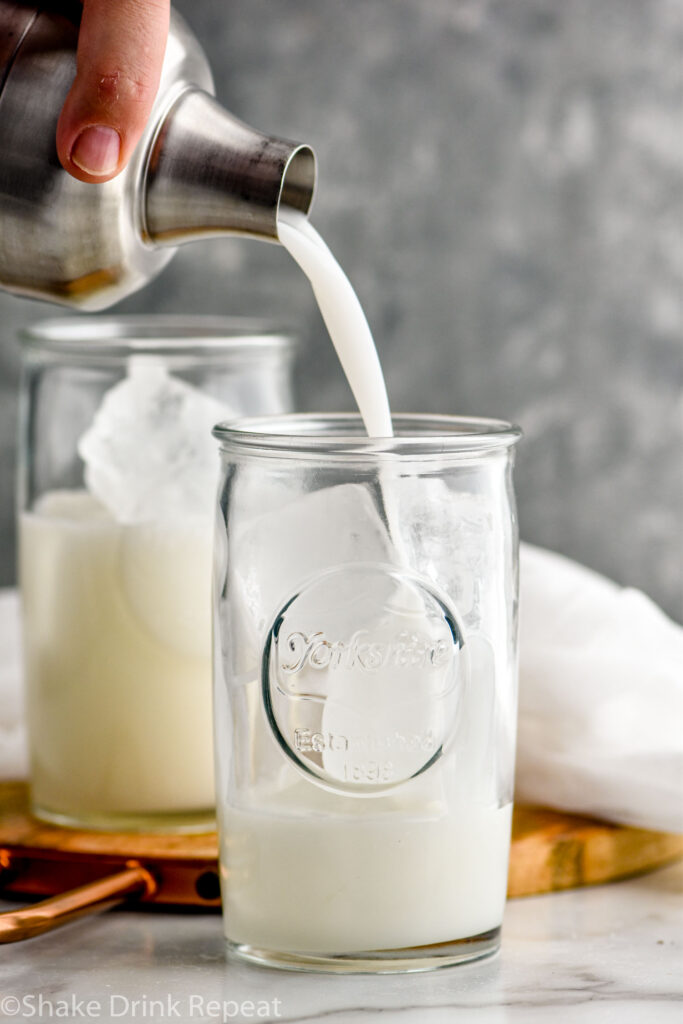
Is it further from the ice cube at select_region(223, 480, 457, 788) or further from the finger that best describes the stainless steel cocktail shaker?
the ice cube at select_region(223, 480, 457, 788)

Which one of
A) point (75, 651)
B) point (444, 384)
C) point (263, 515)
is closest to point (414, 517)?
point (263, 515)

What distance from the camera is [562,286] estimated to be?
1.32 meters

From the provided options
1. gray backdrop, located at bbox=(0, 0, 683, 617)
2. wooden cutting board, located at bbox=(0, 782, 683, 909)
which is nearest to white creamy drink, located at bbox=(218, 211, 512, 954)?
wooden cutting board, located at bbox=(0, 782, 683, 909)

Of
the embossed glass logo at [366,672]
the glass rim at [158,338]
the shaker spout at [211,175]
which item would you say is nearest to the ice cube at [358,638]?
the embossed glass logo at [366,672]

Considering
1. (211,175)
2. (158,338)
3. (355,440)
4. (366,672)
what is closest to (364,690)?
(366,672)

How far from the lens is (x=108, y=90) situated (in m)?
0.60

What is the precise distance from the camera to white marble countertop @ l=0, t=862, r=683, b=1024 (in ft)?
1.89

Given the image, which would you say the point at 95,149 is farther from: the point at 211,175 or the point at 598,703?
the point at 598,703

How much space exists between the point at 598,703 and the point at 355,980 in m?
0.27

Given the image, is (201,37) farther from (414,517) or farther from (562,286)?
(414,517)

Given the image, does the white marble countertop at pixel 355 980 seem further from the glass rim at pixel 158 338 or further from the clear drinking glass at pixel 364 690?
the glass rim at pixel 158 338

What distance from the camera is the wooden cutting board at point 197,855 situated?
0.71 metres

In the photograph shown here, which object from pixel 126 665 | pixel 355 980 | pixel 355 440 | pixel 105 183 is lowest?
pixel 355 980

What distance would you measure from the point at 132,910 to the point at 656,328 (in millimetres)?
850
